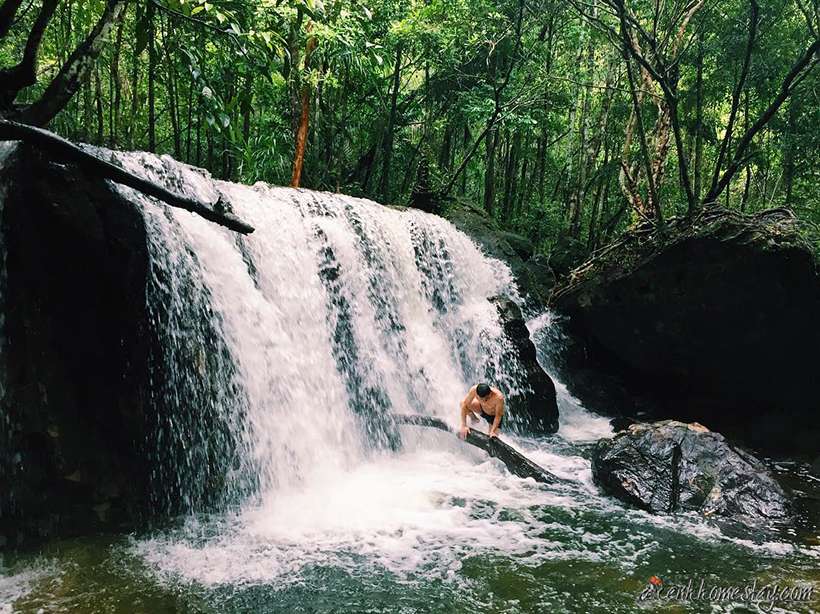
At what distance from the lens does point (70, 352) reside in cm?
528

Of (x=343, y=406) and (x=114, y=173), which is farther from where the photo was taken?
(x=343, y=406)

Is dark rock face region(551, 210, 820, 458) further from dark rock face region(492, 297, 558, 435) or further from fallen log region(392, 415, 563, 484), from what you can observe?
fallen log region(392, 415, 563, 484)

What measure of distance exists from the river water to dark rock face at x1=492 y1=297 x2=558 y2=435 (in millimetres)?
206

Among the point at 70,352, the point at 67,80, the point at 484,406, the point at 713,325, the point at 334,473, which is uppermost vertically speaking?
the point at 67,80

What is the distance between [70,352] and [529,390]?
688 centimetres

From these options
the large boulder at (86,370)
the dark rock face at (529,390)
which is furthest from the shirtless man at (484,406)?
the large boulder at (86,370)

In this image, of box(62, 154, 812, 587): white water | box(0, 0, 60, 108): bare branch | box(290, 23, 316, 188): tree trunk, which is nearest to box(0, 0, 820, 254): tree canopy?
box(290, 23, 316, 188): tree trunk

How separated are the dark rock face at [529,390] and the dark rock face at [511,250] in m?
1.99

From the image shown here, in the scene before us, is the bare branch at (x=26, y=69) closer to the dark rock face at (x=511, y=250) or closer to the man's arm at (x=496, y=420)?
the man's arm at (x=496, y=420)

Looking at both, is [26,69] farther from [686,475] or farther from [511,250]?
[511,250]

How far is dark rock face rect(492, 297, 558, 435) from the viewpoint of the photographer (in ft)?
31.4

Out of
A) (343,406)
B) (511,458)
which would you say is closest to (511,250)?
(343,406)

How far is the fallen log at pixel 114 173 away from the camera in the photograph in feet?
8.59

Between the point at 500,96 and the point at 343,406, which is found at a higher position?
the point at 500,96
